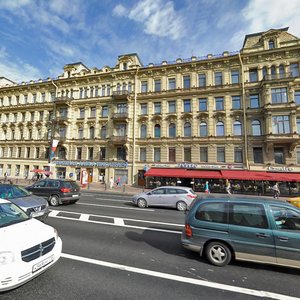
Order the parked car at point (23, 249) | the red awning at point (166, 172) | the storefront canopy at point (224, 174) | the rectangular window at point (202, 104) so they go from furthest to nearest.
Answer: the rectangular window at point (202, 104) → the red awning at point (166, 172) → the storefront canopy at point (224, 174) → the parked car at point (23, 249)

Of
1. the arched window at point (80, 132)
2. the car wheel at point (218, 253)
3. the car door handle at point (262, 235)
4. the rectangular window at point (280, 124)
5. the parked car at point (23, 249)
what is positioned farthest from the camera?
the arched window at point (80, 132)

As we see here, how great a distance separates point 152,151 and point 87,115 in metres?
12.8

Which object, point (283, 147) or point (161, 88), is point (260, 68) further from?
point (161, 88)

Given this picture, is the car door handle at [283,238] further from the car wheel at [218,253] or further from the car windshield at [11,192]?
the car windshield at [11,192]

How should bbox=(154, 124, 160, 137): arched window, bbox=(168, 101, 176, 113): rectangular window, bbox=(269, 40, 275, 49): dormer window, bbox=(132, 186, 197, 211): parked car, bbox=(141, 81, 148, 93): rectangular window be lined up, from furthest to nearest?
bbox=(141, 81, 148, 93): rectangular window → bbox=(154, 124, 160, 137): arched window → bbox=(168, 101, 176, 113): rectangular window → bbox=(269, 40, 275, 49): dormer window → bbox=(132, 186, 197, 211): parked car

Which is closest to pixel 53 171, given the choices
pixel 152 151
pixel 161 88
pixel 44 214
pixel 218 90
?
pixel 152 151

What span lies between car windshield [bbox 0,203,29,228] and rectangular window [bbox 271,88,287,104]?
26088 mm

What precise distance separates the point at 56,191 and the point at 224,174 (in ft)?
58.3

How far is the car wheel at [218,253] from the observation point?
4.56 metres

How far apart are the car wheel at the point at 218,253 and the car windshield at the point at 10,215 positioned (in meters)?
4.61

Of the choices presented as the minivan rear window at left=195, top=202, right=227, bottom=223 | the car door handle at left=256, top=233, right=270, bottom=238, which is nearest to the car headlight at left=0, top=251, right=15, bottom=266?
the minivan rear window at left=195, top=202, right=227, bottom=223

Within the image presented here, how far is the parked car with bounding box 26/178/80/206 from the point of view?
11.9m

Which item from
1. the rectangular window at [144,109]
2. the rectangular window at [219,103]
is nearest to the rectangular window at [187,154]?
the rectangular window at [219,103]

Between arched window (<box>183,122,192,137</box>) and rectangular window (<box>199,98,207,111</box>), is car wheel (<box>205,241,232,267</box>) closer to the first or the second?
arched window (<box>183,122,192,137</box>)
